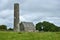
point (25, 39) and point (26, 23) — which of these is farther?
point (26, 23)

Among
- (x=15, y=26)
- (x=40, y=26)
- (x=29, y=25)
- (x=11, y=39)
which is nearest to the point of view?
(x=11, y=39)

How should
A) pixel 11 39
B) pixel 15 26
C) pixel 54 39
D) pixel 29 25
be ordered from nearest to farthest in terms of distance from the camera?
pixel 11 39 → pixel 54 39 → pixel 15 26 → pixel 29 25

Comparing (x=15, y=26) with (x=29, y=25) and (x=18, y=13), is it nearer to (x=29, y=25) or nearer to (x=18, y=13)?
(x=18, y=13)

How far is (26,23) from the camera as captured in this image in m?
85.0

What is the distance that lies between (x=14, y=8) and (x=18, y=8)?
1.29 metres

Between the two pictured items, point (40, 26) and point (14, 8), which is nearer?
point (14, 8)

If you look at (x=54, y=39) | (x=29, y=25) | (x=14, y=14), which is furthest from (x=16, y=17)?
(x=54, y=39)

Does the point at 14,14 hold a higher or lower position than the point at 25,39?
higher

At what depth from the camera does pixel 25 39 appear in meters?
19.2

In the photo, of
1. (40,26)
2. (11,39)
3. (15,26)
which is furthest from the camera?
(40,26)

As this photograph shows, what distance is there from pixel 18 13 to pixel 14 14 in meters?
1.34

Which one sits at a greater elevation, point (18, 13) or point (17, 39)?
point (18, 13)

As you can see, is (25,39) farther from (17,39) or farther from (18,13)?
(18,13)

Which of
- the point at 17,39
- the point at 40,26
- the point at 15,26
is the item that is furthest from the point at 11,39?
the point at 40,26
